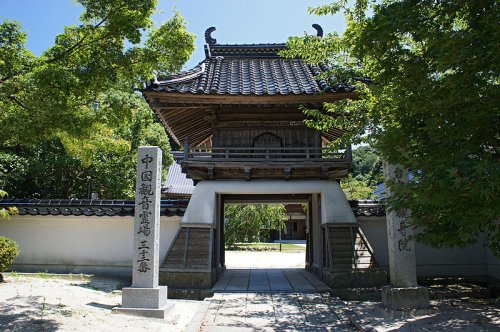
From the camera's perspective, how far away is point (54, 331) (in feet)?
17.9

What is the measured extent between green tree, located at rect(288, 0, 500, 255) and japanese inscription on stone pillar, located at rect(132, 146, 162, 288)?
184 inches

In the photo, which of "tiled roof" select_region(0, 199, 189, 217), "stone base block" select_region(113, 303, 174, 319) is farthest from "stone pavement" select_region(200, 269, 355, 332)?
"tiled roof" select_region(0, 199, 189, 217)

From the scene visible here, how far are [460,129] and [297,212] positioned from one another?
36.8 m

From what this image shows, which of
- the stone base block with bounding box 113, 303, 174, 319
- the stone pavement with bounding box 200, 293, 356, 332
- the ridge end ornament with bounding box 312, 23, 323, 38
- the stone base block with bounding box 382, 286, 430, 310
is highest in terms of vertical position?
the ridge end ornament with bounding box 312, 23, 323, 38

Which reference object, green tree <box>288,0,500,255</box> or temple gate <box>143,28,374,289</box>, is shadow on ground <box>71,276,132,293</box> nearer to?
temple gate <box>143,28,374,289</box>

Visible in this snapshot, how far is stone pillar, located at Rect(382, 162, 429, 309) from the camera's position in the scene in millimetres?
7660

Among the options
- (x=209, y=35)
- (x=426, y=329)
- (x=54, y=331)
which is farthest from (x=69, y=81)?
(x=209, y=35)

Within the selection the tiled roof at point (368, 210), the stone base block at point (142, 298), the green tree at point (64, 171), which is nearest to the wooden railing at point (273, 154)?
the tiled roof at point (368, 210)

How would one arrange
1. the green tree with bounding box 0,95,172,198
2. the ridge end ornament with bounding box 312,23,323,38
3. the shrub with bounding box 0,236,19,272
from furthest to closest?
the green tree with bounding box 0,95,172,198 → the ridge end ornament with bounding box 312,23,323,38 → the shrub with bounding box 0,236,19,272

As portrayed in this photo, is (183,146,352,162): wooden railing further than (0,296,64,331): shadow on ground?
Yes

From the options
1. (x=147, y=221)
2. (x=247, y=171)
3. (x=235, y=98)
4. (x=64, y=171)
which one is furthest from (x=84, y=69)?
(x=64, y=171)

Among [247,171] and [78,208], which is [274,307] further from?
[78,208]

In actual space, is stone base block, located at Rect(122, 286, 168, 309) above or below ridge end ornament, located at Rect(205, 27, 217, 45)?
below

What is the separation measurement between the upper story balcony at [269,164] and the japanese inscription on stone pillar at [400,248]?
122 inches
